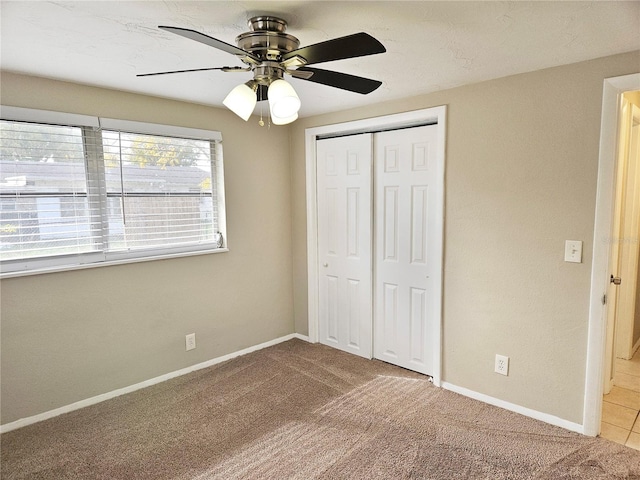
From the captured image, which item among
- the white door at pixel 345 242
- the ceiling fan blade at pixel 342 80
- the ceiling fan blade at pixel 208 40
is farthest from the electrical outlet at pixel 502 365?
the ceiling fan blade at pixel 208 40

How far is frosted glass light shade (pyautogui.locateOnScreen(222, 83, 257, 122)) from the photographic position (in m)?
1.61

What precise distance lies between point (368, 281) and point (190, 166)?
1.79 m

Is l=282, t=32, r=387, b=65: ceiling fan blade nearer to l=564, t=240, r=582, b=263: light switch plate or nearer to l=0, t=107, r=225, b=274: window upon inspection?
l=564, t=240, r=582, b=263: light switch plate

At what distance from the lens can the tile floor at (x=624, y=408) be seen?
234 cm

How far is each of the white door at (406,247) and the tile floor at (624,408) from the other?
3.79 ft

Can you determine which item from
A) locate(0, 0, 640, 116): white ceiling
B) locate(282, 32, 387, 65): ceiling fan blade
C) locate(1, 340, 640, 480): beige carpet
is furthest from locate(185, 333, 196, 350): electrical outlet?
locate(282, 32, 387, 65): ceiling fan blade

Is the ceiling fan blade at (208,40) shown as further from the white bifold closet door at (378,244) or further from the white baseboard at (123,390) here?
the white baseboard at (123,390)

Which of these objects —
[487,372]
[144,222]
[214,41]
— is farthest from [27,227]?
[487,372]

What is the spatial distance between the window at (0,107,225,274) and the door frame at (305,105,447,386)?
0.86m

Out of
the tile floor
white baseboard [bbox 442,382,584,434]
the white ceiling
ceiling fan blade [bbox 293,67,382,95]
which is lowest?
the tile floor

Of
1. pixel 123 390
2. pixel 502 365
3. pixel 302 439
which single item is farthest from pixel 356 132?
pixel 123 390

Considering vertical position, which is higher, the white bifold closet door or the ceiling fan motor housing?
the ceiling fan motor housing

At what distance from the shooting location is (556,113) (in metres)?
2.28

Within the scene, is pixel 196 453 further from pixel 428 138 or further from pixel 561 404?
pixel 428 138
